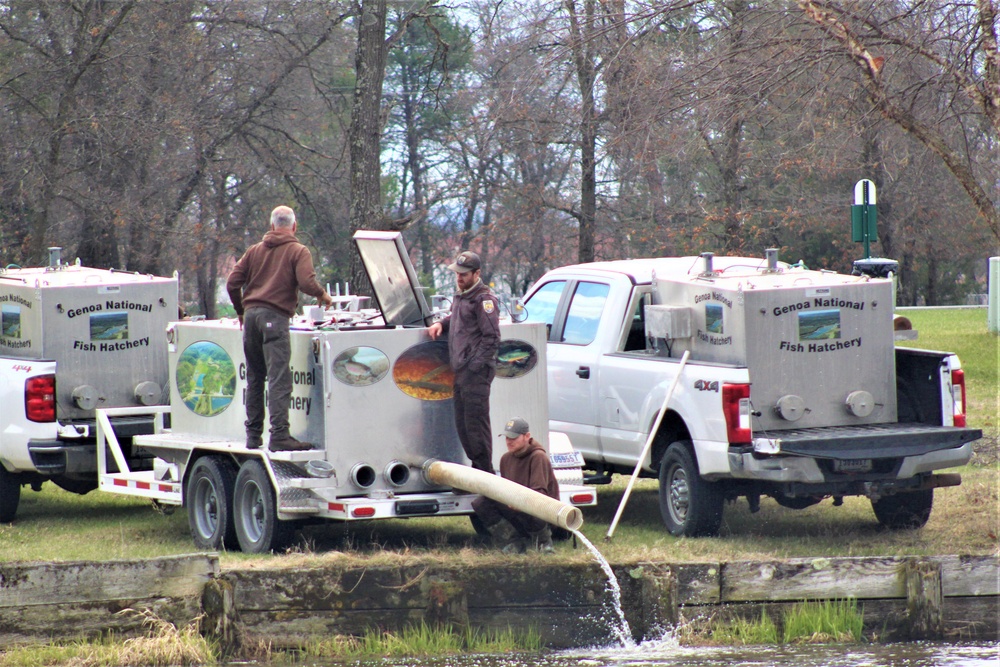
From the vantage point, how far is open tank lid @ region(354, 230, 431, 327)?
28.8 ft

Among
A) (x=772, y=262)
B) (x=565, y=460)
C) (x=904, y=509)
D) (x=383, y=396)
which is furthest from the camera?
(x=904, y=509)

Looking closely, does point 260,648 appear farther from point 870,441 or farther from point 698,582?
point 870,441

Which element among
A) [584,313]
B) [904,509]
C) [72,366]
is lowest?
[904,509]

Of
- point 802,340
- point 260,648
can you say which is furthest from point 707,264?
point 260,648

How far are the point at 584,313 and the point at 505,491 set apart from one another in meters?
3.13

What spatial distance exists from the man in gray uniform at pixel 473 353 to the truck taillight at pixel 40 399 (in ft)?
12.3

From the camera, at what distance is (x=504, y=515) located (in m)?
8.65

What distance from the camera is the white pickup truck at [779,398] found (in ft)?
30.1

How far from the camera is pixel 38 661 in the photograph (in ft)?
24.4

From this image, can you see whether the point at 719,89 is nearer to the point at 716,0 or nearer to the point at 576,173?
the point at 716,0

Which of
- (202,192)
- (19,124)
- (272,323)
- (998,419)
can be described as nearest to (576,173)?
(202,192)

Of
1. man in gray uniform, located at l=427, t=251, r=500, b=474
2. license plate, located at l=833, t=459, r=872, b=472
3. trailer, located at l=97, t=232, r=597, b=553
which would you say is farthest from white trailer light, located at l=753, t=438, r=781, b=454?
man in gray uniform, located at l=427, t=251, r=500, b=474

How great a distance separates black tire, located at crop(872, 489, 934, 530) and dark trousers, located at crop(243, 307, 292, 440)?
4.69 metres

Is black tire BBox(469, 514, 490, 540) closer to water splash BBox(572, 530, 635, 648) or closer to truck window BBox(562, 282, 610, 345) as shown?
water splash BBox(572, 530, 635, 648)
